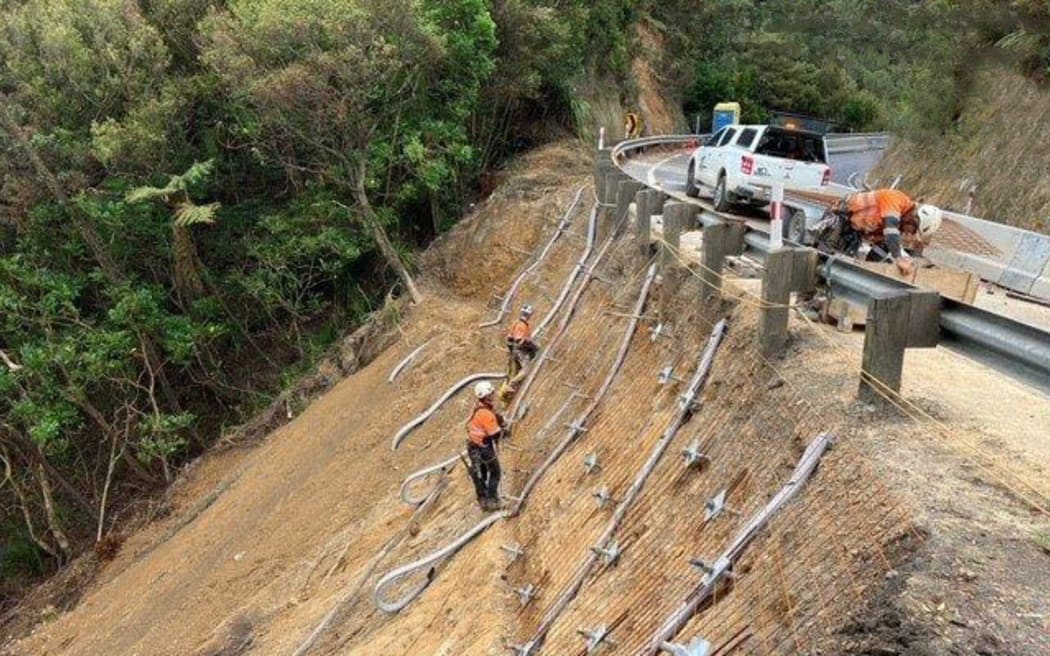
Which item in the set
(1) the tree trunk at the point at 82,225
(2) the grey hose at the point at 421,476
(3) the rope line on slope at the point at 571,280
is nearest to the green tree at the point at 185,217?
(1) the tree trunk at the point at 82,225

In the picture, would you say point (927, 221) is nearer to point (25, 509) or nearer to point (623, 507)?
point (623, 507)

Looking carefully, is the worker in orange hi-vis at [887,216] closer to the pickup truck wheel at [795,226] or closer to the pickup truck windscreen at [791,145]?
the pickup truck wheel at [795,226]

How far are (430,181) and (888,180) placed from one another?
10671 mm

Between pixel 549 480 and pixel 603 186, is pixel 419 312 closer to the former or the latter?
pixel 603 186

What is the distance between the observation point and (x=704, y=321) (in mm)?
8086

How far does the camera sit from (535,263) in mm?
17656

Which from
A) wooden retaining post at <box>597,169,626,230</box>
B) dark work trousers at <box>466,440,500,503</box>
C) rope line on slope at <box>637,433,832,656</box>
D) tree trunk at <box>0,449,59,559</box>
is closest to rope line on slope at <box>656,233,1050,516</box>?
rope line on slope at <box>637,433,832,656</box>

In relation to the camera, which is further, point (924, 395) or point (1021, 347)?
point (924, 395)

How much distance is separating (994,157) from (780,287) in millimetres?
12812

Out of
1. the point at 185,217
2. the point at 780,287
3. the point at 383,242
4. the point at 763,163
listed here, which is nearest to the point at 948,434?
the point at 780,287

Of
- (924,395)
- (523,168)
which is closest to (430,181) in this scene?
(523,168)

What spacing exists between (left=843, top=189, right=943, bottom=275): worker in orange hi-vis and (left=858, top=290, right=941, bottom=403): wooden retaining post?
369 cm

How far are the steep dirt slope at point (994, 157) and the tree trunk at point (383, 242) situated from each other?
11.1m

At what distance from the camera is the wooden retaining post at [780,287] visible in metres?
6.43
